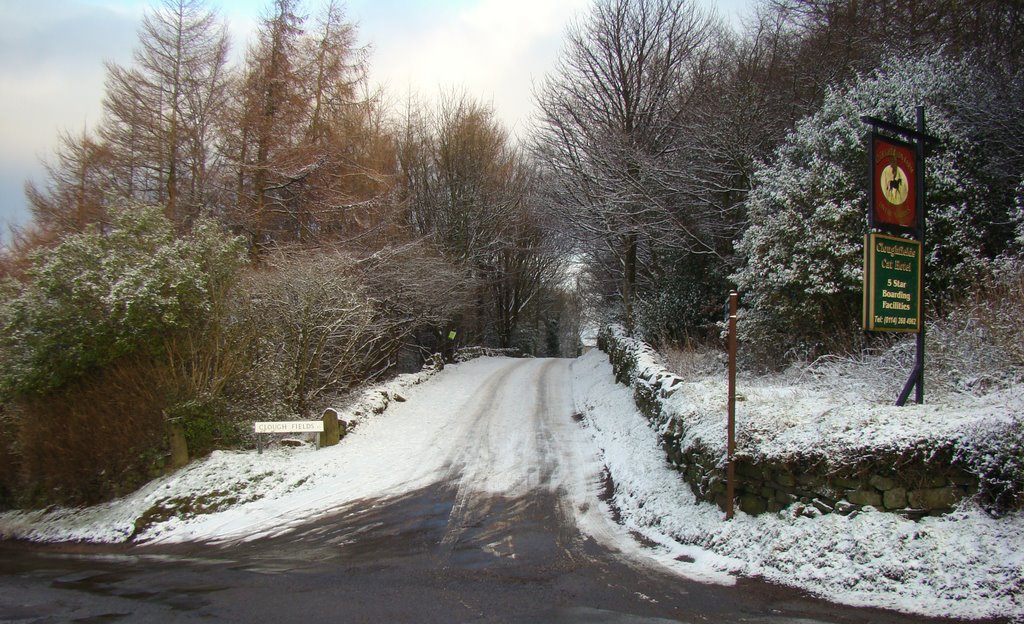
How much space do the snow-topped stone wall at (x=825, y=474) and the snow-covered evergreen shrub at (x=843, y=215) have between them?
5.07 m

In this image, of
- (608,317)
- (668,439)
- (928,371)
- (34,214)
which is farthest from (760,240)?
(34,214)

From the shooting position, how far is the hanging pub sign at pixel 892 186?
22.9ft

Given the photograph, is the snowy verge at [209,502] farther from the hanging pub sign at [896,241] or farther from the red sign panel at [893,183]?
the red sign panel at [893,183]

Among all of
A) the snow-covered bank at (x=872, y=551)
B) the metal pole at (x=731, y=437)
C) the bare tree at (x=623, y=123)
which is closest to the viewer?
the snow-covered bank at (x=872, y=551)

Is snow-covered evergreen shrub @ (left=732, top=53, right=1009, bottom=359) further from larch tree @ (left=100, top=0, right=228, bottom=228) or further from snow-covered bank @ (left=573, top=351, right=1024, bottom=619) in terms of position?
larch tree @ (left=100, top=0, right=228, bottom=228)

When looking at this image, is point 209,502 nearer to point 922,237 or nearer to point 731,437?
point 731,437

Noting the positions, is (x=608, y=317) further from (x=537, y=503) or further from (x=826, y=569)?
(x=826, y=569)

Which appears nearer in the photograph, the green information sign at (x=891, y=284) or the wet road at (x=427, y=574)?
the wet road at (x=427, y=574)

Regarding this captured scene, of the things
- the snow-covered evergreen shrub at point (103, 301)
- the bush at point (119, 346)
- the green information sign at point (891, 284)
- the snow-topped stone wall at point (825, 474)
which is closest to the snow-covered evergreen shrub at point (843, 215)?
the green information sign at point (891, 284)

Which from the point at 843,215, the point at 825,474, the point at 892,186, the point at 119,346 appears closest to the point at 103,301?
the point at 119,346

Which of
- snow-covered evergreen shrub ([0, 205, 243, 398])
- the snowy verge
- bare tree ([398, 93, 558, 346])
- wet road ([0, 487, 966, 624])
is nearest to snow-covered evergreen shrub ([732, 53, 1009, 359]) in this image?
wet road ([0, 487, 966, 624])

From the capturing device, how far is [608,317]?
92.5ft

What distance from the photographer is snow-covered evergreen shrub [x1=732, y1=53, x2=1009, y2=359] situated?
10.7m

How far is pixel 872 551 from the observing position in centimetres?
543
